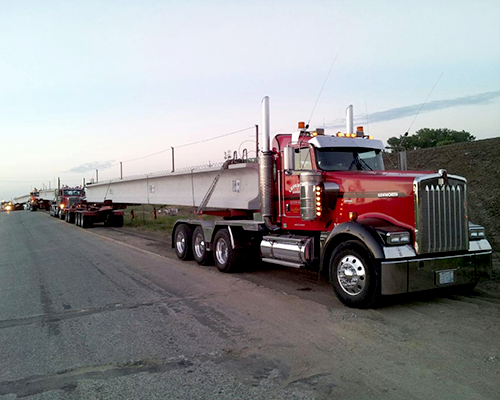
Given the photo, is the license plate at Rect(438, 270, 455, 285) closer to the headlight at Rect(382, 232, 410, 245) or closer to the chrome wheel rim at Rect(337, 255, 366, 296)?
the headlight at Rect(382, 232, 410, 245)

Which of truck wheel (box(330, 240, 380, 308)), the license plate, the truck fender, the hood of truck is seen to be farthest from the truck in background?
the license plate

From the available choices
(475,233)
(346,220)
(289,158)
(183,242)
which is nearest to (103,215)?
(183,242)

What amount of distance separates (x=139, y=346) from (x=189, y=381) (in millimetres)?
1255

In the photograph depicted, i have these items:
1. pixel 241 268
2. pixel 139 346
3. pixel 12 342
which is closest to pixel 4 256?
pixel 241 268

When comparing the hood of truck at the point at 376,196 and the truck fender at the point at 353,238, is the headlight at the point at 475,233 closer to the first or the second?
the hood of truck at the point at 376,196

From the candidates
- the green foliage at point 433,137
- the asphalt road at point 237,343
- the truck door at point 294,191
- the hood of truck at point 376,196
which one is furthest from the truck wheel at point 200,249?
the green foliage at point 433,137

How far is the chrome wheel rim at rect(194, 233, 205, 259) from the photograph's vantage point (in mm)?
11511

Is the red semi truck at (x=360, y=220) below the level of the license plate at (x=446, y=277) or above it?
above

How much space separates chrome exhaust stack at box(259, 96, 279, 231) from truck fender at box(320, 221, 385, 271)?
203 centimetres

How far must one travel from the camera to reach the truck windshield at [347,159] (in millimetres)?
8289

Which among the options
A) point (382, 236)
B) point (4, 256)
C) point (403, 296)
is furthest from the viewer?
point (4, 256)

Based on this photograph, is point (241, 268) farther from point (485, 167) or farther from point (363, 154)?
point (485, 167)

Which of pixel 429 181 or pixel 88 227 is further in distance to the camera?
pixel 88 227

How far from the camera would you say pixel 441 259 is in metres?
6.66
